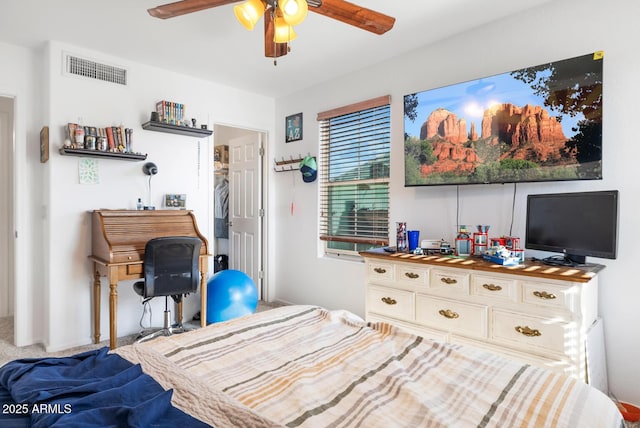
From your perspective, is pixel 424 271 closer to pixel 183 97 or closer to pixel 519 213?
pixel 519 213

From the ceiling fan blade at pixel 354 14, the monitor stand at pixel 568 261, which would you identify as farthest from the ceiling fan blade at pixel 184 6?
the monitor stand at pixel 568 261

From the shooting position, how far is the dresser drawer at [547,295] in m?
1.89

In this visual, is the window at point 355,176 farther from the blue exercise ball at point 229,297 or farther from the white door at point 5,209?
the white door at point 5,209

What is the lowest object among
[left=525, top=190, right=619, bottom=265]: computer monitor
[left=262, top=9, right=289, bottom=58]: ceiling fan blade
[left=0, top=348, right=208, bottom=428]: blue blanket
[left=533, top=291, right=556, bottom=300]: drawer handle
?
[left=0, top=348, right=208, bottom=428]: blue blanket

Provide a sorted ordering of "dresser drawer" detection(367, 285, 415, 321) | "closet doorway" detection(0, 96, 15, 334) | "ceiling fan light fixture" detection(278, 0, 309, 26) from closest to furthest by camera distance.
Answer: "ceiling fan light fixture" detection(278, 0, 309, 26) → "dresser drawer" detection(367, 285, 415, 321) → "closet doorway" detection(0, 96, 15, 334)

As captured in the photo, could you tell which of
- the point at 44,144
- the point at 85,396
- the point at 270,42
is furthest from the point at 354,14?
the point at 44,144

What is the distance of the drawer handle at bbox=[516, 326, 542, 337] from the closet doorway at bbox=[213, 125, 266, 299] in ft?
9.94

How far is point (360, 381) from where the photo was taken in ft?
3.75

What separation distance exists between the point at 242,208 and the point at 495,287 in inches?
130

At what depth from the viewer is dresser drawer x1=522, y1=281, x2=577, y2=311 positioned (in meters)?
1.89

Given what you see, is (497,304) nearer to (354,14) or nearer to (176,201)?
(354,14)

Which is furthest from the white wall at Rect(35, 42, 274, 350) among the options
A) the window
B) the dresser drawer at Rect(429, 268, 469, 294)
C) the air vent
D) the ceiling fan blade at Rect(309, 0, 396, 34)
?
the dresser drawer at Rect(429, 268, 469, 294)

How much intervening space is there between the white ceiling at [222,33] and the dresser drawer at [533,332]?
2.01m

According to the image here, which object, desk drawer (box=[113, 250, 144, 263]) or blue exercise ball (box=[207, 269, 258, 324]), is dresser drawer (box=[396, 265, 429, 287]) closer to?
blue exercise ball (box=[207, 269, 258, 324])
